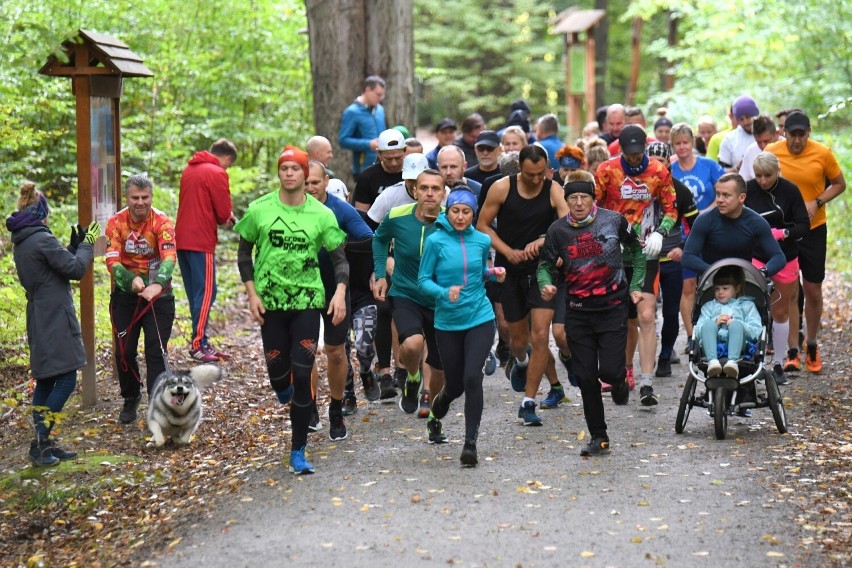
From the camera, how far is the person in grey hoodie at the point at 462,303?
328 inches

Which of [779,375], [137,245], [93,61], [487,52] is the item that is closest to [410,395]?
[137,245]

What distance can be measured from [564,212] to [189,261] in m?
4.91

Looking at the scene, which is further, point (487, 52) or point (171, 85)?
point (487, 52)

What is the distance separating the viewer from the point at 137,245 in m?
10.2

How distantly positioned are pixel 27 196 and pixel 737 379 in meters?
5.65

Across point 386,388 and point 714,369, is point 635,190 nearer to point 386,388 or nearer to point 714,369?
point 714,369

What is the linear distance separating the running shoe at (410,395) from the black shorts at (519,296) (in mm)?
1104

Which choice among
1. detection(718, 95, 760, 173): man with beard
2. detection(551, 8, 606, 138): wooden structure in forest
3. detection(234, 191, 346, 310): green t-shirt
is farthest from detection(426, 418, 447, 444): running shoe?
detection(551, 8, 606, 138): wooden structure in forest

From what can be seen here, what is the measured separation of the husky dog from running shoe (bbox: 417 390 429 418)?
1.82 m

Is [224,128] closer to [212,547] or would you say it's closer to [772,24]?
[772,24]

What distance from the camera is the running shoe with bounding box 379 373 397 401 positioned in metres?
11.0

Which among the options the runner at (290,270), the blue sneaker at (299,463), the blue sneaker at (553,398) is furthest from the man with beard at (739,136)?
the blue sneaker at (299,463)

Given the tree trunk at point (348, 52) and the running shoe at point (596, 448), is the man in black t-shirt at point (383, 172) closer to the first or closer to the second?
the running shoe at point (596, 448)

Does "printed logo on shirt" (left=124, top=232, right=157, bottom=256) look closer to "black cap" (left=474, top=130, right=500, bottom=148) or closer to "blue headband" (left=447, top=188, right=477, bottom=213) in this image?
"blue headband" (left=447, top=188, right=477, bottom=213)
